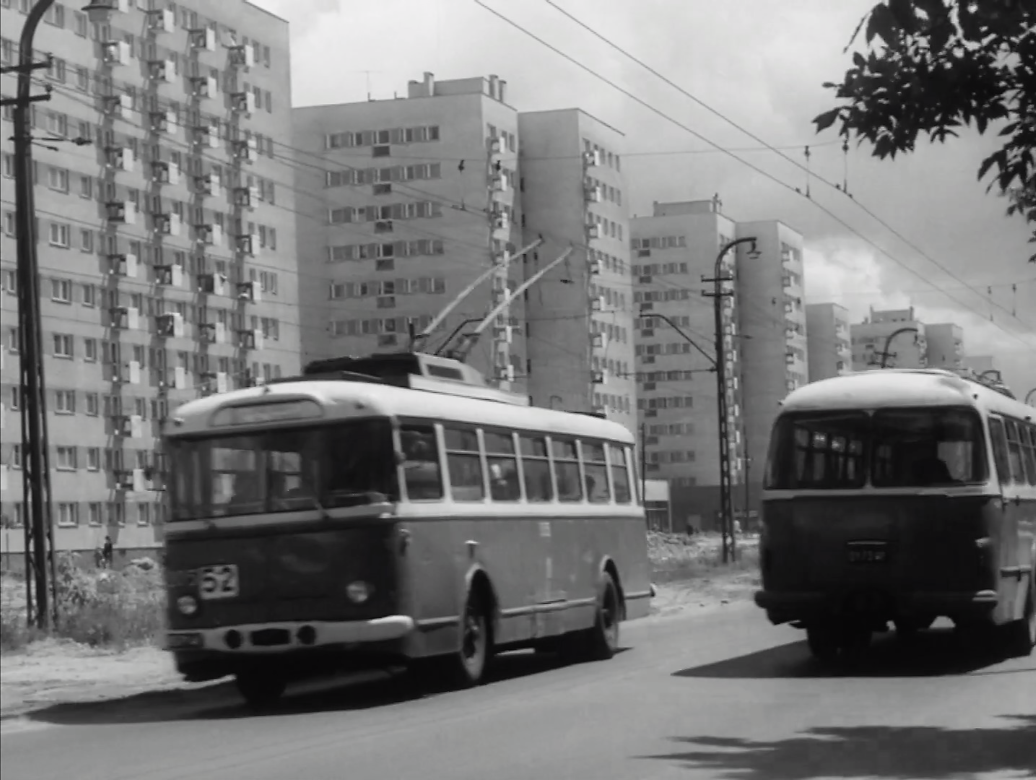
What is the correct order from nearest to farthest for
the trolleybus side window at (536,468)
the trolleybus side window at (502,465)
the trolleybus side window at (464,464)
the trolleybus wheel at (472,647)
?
1. the trolleybus wheel at (472,647)
2. the trolleybus side window at (464,464)
3. the trolleybus side window at (502,465)
4. the trolleybus side window at (536,468)

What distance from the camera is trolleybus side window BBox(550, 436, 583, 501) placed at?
21688mm

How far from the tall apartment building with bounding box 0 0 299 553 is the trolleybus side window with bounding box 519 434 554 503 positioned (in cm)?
6146

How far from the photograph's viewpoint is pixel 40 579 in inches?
1061

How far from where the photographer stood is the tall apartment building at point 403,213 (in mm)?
119938

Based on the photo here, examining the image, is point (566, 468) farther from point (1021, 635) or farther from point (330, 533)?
point (330, 533)

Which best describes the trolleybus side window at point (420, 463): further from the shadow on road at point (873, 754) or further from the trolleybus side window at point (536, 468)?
the shadow on road at point (873, 754)

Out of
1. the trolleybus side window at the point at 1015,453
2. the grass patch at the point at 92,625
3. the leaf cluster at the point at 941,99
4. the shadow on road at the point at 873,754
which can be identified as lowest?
the shadow on road at the point at 873,754

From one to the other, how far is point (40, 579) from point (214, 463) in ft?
33.5

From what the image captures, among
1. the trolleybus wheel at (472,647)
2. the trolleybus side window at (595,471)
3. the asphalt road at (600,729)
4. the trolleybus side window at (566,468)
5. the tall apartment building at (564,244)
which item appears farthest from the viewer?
the tall apartment building at (564,244)

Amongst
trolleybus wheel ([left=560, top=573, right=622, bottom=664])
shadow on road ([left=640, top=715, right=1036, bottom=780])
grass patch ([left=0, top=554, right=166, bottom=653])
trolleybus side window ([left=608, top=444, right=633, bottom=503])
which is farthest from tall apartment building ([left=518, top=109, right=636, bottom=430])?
shadow on road ([left=640, top=715, right=1036, bottom=780])

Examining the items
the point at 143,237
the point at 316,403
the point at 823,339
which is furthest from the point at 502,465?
the point at 823,339

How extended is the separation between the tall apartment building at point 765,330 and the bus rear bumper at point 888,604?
144254mm

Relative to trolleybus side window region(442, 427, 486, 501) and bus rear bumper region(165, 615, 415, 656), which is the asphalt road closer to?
bus rear bumper region(165, 615, 415, 656)

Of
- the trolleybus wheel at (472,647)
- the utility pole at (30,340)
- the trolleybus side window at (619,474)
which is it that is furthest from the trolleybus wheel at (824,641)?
the utility pole at (30,340)
